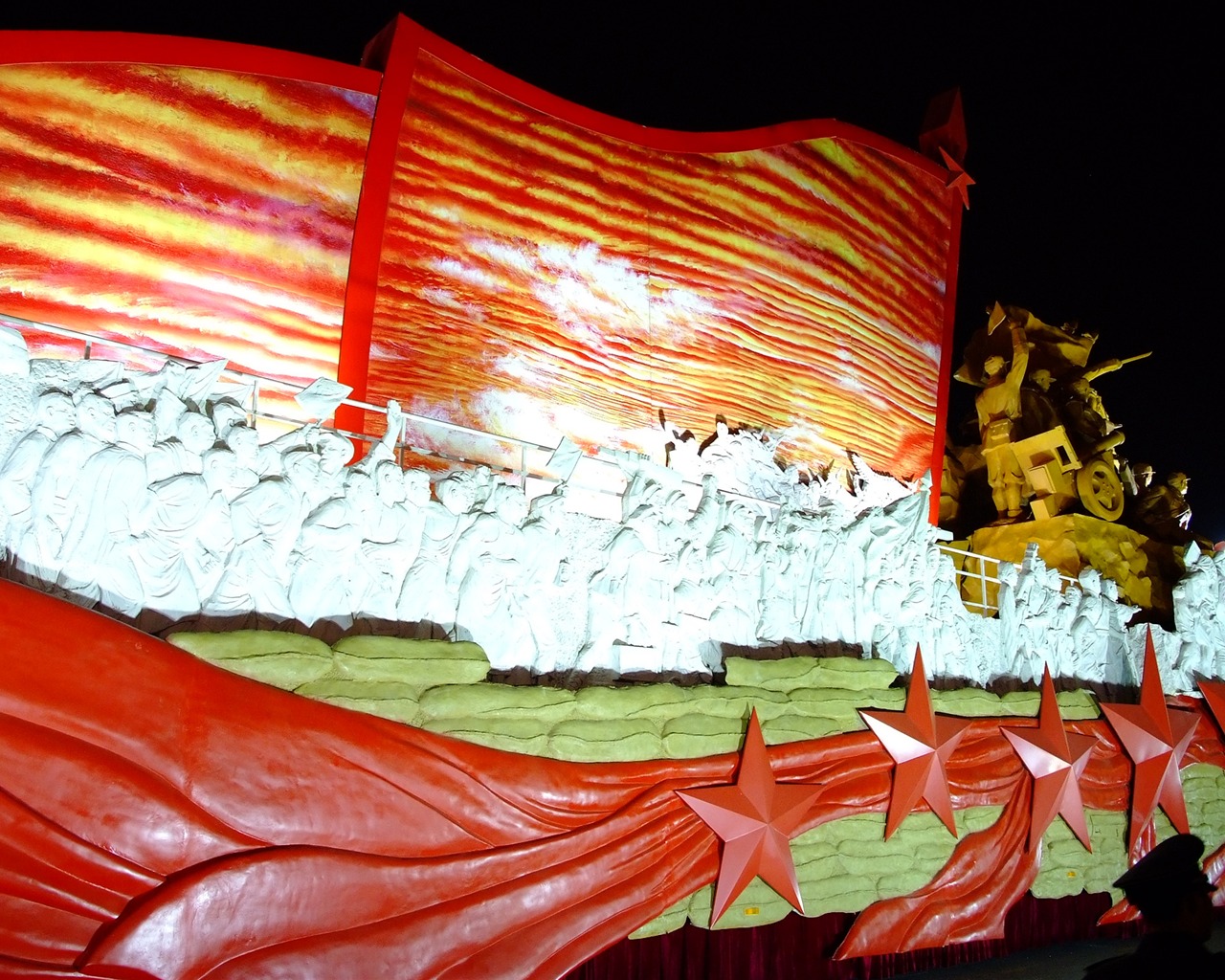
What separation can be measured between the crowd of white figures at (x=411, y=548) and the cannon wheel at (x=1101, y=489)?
182 inches

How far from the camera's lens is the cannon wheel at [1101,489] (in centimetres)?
1149

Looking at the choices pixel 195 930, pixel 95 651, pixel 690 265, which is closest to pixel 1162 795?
pixel 690 265

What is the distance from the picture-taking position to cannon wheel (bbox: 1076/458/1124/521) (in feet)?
37.7

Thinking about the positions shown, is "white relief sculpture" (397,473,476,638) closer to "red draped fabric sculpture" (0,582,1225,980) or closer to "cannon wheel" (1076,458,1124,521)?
→ "red draped fabric sculpture" (0,582,1225,980)

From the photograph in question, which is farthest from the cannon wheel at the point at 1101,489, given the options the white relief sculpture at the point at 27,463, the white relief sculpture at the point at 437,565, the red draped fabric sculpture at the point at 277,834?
the white relief sculpture at the point at 27,463

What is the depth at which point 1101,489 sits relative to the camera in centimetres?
1165

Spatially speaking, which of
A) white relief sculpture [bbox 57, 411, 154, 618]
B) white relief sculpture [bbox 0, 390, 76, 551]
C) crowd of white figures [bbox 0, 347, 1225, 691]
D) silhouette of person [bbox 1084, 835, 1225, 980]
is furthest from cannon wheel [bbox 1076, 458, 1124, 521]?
white relief sculpture [bbox 0, 390, 76, 551]

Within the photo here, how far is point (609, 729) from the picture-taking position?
4.93 meters

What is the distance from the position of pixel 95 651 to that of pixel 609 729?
244 cm

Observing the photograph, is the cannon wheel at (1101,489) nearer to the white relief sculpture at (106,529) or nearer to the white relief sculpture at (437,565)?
the white relief sculpture at (437,565)

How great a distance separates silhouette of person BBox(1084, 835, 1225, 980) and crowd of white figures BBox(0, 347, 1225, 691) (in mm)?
3440

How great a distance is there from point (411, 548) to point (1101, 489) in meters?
9.60

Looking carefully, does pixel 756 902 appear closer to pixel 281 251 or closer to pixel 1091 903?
pixel 1091 903

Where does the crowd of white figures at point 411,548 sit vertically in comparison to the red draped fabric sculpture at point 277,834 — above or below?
above
